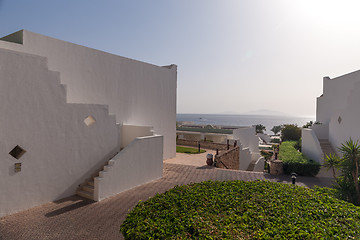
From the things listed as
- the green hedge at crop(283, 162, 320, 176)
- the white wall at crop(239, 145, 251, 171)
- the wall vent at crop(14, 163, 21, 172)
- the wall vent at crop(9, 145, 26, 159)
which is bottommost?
the white wall at crop(239, 145, 251, 171)

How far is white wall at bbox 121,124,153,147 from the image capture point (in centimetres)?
1205

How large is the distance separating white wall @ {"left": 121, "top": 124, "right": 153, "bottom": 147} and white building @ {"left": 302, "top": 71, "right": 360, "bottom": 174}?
11.2 meters

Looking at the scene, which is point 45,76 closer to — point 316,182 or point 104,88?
point 104,88

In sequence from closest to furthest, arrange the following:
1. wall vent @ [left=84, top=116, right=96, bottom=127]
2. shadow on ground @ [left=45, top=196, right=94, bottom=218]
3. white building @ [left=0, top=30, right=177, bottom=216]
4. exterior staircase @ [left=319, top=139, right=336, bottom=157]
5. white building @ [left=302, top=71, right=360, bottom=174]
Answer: white building @ [left=0, top=30, right=177, bottom=216] → shadow on ground @ [left=45, top=196, right=94, bottom=218] → wall vent @ [left=84, top=116, right=96, bottom=127] → white building @ [left=302, top=71, right=360, bottom=174] → exterior staircase @ [left=319, top=139, right=336, bottom=157]

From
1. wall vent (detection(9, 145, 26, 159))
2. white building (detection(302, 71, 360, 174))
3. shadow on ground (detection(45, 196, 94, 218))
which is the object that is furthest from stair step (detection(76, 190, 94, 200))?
white building (detection(302, 71, 360, 174))

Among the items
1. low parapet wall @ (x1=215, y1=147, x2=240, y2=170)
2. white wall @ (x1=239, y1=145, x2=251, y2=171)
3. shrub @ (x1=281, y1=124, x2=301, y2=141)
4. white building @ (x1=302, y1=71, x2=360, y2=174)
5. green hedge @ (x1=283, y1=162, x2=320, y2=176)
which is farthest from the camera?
shrub @ (x1=281, y1=124, x2=301, y2=141)

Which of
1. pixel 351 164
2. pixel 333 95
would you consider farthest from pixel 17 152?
pixel 333 95

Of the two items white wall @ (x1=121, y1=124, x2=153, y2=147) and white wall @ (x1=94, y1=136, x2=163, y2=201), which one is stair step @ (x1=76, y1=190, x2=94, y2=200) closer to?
white wall @ (x1=94, y1=136, x2=163, y2=201)

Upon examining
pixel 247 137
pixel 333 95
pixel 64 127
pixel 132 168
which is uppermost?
pixel 333 95

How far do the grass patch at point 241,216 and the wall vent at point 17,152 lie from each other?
16.5 ft

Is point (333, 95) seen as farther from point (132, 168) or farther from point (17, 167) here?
point (17, 167)

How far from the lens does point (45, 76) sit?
8.09 m

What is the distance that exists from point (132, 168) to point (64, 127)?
3.39 meters

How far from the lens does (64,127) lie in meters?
8.67
